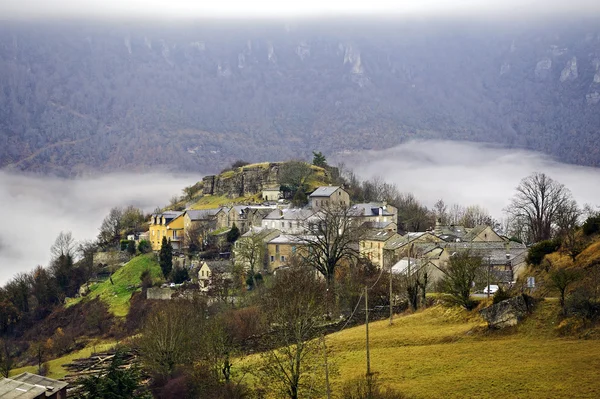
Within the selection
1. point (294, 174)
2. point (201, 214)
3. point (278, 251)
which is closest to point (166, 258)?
point (201, 214)

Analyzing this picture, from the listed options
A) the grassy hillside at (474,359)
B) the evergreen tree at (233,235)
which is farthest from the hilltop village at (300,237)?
the grassy hillside at (474,359)

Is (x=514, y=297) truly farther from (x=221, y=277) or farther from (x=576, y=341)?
(x=221, y=277)

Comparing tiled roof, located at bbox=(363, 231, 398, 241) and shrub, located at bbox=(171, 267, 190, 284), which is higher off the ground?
tiled roof, located at bbox=(363, 231, 398, 241)

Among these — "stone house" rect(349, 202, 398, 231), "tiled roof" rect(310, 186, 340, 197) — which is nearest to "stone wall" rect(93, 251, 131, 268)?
"tiled roof" rect(310, 186, 340, 197)

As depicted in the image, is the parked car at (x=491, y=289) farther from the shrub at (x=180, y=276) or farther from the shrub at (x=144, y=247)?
the shrub at (x=144, y=247)

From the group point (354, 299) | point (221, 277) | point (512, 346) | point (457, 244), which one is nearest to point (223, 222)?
point (221, 277)

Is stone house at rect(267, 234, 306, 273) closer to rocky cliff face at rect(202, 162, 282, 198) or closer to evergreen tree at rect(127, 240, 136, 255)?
evergreen tree at rect(127, 240, 136, 255)
